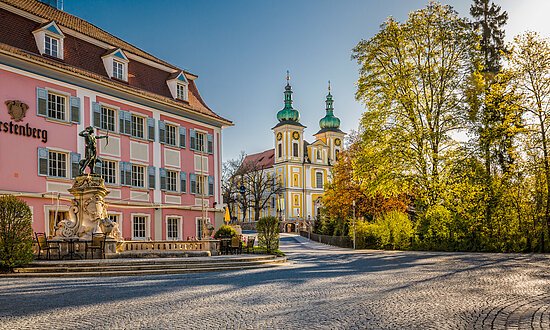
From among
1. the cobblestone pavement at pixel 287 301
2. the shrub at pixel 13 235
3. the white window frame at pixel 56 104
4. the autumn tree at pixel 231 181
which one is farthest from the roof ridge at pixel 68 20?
the autumn tree at pixel 231 181

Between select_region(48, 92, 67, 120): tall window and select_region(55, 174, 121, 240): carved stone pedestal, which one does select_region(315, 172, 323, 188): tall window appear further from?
select_region(55, 174, 121, 240): carved stone pedestal

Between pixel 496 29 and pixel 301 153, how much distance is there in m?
58.7

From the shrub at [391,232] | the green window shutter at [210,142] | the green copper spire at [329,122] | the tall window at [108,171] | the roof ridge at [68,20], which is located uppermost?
the green copper spire at [329,122]

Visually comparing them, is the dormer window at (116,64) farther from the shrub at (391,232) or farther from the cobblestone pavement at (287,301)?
the cobblestone pavement at (287,301)

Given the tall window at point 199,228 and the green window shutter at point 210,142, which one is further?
the green window shutter at point 210,142

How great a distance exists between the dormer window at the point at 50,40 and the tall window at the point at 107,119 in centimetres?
378

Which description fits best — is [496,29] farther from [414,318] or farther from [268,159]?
[268,159]

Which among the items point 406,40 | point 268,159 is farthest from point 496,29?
point 268,159

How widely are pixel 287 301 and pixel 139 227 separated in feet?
78.7

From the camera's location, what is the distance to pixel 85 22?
3550 cm

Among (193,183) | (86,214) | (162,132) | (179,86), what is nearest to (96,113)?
(162,132)

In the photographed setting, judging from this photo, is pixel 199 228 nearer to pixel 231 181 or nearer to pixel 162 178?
pixel 162 178

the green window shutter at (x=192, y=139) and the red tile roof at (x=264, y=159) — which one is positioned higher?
the red tile roof at (x=264, y=159)

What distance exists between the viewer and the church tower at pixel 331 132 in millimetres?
100125
